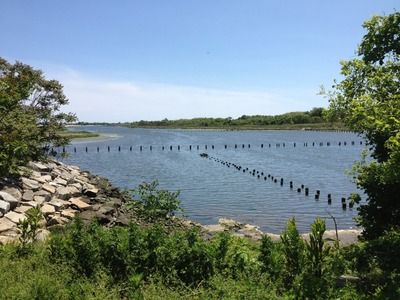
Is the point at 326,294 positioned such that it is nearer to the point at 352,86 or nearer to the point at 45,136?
the point at 352,86

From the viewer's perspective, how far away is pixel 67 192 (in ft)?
68.2

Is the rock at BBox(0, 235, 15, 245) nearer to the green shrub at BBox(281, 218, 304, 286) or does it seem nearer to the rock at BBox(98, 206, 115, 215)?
the rock at BBox(98, 206, 115, 215)

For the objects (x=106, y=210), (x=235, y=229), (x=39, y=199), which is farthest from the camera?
(x=235, y=229)

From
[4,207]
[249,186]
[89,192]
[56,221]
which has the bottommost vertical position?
[249,186]

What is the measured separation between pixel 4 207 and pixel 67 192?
5.35 metres

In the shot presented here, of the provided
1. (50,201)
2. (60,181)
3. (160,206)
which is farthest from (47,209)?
(160,206)

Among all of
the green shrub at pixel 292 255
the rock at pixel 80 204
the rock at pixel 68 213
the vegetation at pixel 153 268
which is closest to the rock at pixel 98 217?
the rock at pixel 68 213

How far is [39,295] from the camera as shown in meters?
7.83

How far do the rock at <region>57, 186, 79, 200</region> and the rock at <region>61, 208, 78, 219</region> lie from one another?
110cm

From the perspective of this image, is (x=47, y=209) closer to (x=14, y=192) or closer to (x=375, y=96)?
(x=14, y=192)

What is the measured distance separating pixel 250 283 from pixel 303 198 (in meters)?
26.6

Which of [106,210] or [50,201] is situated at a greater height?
[50,201]

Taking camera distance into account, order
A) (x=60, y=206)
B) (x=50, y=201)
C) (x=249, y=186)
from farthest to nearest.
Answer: (x=249, y=186) < (x=50, y=201) < (x=60, y=206)

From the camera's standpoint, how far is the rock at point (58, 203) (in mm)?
18312
